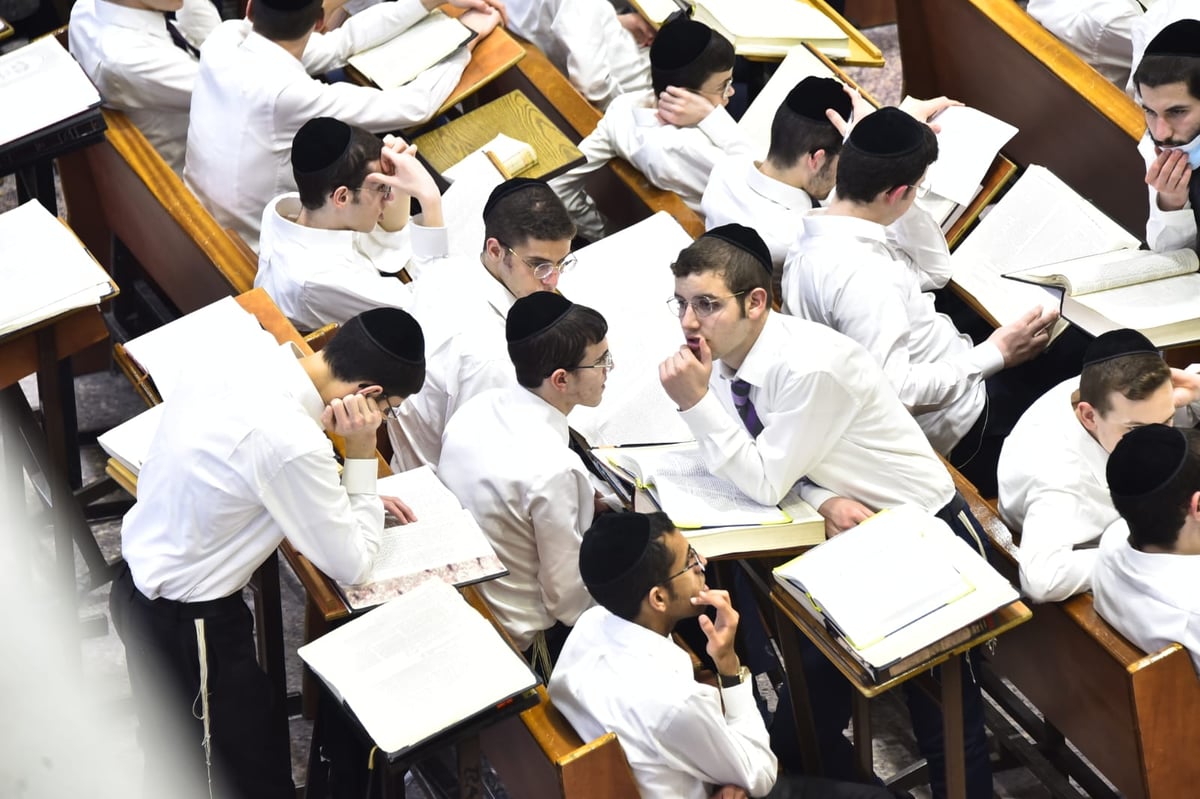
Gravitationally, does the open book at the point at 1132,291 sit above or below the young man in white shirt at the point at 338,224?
above

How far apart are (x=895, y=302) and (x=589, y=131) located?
4.94 ft

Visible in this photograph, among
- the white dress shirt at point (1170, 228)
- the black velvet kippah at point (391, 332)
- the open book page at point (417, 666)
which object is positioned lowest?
the open book page at point (417, 666)

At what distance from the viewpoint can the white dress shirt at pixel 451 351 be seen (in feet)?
11.6

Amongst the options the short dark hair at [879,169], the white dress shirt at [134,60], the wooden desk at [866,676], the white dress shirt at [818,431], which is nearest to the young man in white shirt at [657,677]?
the wooden desk at [866,676]

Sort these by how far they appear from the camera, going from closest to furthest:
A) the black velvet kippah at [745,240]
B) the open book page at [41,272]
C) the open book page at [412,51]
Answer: the black velvet kippah at [745,240], the open book page at [41,272], the open book page at [412,51]

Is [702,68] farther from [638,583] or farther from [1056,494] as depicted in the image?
[638,583]

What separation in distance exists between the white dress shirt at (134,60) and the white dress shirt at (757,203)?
174 centimetres

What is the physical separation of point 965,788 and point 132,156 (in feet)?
Result: 9.53

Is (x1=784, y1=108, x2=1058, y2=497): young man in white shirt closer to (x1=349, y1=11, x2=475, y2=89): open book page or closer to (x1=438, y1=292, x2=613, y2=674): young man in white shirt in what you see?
(x1=438, y1=292, x2=613, y2=674): young man in white shirt

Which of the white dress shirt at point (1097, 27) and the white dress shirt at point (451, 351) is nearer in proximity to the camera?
the white dress shirt at point (451, 351)

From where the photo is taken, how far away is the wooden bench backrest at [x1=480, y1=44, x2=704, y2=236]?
4473 millimetres

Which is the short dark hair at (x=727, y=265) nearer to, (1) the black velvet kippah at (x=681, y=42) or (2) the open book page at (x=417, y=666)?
(2) the open book page at (x=417, y=666)

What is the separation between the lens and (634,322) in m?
4.01

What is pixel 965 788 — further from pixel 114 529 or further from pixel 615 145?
pixel 114 529
